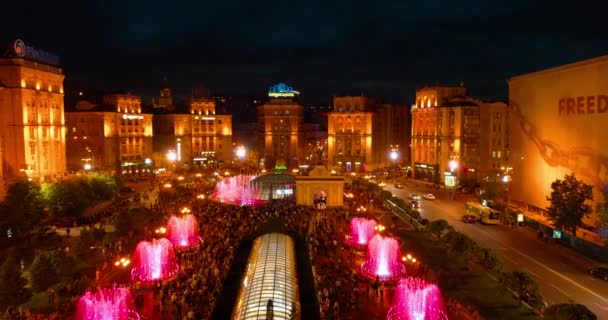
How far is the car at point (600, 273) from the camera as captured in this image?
101 ft

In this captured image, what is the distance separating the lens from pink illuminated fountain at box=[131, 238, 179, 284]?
3026 centimetres

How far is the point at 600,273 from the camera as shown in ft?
102

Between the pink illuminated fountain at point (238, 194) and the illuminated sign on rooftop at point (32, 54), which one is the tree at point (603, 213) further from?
the illuminated sign on rooftop at point (32, 54)

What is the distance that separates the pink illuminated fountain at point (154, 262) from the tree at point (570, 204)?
28798mm

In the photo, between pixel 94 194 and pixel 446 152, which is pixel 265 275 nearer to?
pixel 94 194

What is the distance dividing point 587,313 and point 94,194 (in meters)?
47.2

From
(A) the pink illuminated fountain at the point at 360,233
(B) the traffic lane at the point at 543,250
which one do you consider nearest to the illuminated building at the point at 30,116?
(A) the pink illuminated fountain at the point at 360,233

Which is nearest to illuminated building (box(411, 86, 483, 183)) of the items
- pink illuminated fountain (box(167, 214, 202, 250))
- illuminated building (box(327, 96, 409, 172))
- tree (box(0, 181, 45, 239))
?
illuminated building (box(327, 96, 409, 172))

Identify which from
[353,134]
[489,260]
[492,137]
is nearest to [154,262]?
[489,260]

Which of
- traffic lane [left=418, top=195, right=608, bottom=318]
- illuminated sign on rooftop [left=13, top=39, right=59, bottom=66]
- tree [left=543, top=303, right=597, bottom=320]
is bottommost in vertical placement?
traffic lane [left=418, top=195, right=608, bottom=318]

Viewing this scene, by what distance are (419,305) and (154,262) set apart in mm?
16341

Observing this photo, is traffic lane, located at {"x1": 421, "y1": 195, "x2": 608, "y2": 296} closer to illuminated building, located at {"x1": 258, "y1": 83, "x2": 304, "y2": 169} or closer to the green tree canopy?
the green tree canopy

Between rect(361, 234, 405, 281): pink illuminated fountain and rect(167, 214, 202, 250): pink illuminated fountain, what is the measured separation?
12.5 m

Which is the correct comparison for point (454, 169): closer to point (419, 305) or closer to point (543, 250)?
point (543, 250)
